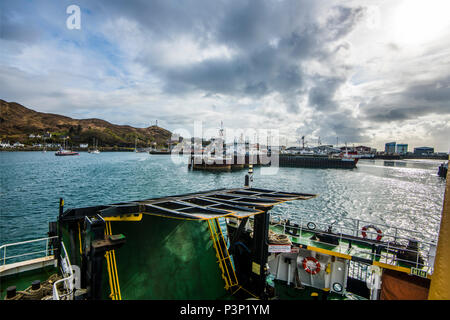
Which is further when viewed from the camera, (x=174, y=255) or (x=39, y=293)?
(x=174, y=255)

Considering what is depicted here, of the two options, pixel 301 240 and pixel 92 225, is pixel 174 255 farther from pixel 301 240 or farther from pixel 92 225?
pixel 301 240

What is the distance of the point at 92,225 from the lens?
493cm

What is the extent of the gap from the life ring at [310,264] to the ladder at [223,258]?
3.68 m

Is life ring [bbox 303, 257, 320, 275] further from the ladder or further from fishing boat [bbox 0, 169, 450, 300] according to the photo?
the ladder

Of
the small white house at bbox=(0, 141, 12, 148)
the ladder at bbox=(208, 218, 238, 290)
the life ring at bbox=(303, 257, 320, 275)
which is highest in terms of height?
the small white house at bbox=(0, 141, 12, 148)

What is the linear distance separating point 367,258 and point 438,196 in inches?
2194

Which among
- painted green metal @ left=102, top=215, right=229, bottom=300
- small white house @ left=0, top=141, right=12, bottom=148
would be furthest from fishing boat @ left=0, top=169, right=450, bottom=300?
small white house @ left=0, top=141, right=12, bottom=148

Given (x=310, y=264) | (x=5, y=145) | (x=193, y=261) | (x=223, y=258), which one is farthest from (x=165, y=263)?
(x=5, y=145)

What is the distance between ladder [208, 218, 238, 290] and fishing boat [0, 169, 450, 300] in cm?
4

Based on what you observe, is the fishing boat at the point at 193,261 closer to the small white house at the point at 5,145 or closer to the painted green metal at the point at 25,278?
the painted green metal at the point at 25,278

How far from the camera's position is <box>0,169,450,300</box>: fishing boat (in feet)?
19.8
